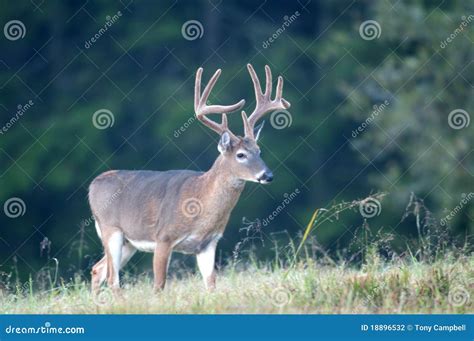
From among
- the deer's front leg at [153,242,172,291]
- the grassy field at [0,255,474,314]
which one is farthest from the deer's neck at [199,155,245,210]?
the grassy field at [0,255,474,314]

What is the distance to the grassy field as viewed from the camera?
9078mm

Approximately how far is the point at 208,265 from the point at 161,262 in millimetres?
408

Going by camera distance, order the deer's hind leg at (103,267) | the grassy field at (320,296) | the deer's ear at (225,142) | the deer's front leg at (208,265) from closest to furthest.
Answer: the grassy field at (320,296) < the deer's front leg at (208,265) < the deer's ear at (225,142) < the deer's hind leg at (103,267)

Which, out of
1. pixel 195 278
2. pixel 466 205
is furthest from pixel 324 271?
pixel 466 205

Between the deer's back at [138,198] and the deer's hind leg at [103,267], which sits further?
the deer's hind leg at [103,267]

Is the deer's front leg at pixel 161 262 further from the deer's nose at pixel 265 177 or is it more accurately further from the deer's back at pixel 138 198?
the deer's nose at pixel 265 177

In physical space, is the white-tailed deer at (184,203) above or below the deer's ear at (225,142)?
below

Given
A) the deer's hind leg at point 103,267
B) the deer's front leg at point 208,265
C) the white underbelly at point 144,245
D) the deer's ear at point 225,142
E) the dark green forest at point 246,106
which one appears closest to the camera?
the deer's front leg at point 208,265

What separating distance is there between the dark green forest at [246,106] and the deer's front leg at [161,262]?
865 cm

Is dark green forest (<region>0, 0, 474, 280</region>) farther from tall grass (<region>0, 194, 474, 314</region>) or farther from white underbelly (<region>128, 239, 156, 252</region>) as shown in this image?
tall grass (<region>0, 194, 474, 314</region>)

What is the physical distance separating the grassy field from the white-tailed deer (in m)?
1.27

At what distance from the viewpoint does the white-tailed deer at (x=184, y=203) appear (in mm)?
11422

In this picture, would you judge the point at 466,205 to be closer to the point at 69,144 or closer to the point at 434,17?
the point at 434,17

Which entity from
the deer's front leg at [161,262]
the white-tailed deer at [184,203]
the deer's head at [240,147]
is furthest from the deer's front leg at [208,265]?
the deer's head at [240,147]
